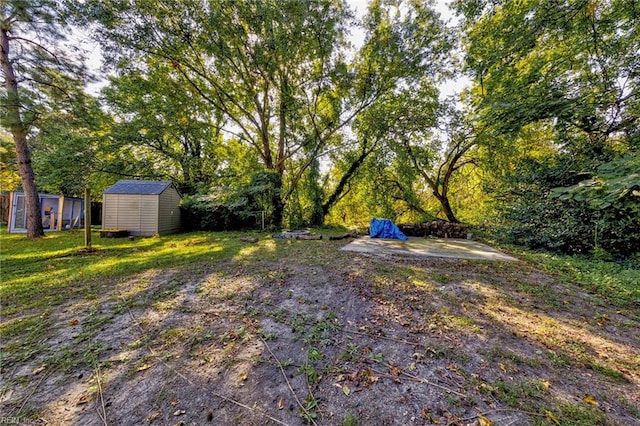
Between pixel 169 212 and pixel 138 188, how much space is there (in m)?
1.54

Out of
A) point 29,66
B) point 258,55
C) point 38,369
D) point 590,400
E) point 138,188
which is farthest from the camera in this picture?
point 138,188

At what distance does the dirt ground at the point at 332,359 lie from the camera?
144 cm

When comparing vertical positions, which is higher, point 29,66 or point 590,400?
point 29,66

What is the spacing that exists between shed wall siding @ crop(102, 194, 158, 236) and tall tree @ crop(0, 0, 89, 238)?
247 cm

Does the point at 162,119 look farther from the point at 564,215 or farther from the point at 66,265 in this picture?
the point at 564,215

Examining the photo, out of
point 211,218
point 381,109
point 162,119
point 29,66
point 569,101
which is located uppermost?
point 381,109

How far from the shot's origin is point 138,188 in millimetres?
9961

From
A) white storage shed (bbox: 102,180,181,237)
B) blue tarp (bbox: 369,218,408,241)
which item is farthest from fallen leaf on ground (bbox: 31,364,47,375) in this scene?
white storage shed (bbox: 102,180,181,237)

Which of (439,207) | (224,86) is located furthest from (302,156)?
(439,207)

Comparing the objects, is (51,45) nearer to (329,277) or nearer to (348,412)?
(329,277)

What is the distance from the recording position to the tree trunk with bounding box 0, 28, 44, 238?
5.45 m

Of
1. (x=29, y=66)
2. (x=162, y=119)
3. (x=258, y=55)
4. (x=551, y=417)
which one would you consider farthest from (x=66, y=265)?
(x=258, y=55)

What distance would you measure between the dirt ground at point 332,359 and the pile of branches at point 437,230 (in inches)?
221

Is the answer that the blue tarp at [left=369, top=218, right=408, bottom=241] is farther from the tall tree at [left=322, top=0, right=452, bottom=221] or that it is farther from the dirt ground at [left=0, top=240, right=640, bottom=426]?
the dirt ground at [left=0, top=240, right=640, bottom=426]
